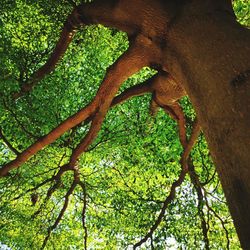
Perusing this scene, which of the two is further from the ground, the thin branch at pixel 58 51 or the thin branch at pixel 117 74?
the thin branch at pixel 58 51

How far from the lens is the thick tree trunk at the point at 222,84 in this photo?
2562mm

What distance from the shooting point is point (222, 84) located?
122 inches

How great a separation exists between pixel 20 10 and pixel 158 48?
5.80m

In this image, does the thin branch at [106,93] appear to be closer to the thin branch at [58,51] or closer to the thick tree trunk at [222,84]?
the thick tree trunk at [222,84]

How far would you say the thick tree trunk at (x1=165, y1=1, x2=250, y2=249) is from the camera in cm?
256

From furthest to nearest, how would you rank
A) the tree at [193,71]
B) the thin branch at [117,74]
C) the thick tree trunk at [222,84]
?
the thin branch at [117,74]
the tree at [193,71]
the thick tree trunk at [222,84]

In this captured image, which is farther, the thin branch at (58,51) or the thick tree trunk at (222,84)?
the thin branch at (58,51)

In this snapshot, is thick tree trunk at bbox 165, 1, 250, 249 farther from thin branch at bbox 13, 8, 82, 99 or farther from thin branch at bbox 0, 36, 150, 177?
thin branch at bbox 13, 8, 82, 99

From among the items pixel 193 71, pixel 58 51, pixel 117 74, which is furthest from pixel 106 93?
pixel 58 51

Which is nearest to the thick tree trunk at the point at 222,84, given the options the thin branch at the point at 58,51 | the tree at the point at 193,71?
the tree at the point at 193,71

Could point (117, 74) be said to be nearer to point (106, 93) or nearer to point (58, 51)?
point (106, 93)

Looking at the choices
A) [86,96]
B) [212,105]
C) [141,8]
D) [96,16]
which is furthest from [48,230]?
[212,105]

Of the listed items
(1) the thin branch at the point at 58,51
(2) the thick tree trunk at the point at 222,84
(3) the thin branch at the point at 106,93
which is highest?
(1) the thin branch at the point at 58,51

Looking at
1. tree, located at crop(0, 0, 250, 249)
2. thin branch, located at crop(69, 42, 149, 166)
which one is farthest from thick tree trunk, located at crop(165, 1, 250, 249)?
thin branch, located at crop(69, 42, 149, 166)
